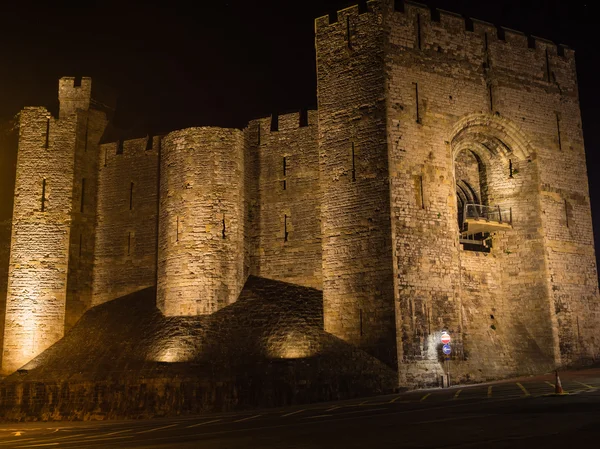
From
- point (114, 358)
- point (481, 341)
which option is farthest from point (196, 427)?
point (481, 341)

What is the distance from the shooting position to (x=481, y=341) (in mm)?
19266

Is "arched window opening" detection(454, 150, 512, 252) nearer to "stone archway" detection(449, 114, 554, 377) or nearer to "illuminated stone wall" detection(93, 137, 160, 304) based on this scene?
"stone archway" detection(449, 114, 554, 377)

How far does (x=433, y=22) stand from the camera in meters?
19.9

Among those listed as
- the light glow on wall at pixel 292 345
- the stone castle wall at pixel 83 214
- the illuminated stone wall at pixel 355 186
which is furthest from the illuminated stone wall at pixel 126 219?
the illuminated stone wall at pixel 355 186

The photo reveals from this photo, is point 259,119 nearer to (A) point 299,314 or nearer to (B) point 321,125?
(B) point 321,125

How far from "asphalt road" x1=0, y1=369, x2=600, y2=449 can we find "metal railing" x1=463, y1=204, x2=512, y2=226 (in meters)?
6.63

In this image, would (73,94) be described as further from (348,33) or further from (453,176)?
(453,176)

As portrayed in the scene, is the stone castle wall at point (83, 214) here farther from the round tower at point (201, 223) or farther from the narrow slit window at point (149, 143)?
the round tower at point (201, 223)

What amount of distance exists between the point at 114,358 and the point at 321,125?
8.80 meters

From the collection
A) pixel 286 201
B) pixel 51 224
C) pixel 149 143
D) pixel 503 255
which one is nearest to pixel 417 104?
pixel 286 201

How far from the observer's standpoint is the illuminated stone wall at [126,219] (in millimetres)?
23203

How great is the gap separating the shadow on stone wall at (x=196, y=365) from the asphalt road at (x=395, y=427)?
1516 mm

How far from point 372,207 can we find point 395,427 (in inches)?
370

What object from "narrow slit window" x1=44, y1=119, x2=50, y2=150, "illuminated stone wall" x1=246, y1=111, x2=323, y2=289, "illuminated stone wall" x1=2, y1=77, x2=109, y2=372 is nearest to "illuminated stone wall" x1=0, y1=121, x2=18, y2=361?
"illuminated stone wall" x1=2, y1=77, x2=109, y2=372
